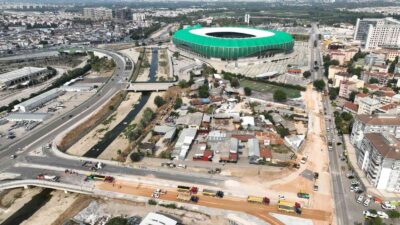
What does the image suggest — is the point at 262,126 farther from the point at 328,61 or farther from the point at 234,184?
the point at 328,61

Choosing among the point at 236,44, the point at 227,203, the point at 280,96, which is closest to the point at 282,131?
the point at 280,96

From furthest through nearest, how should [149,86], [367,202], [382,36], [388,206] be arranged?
1. [382,36]
2. [149,86]
3. [367,202]
4. [388,206]

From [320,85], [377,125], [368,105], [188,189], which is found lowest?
[188,189]

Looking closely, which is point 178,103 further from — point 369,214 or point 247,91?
point 369,214

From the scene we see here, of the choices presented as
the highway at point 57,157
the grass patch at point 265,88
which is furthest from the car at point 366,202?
the grass patch at point 265,88

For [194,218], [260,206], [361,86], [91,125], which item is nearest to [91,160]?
[91,125]

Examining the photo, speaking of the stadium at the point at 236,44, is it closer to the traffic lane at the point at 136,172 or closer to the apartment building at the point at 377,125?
the apartment building at the point at 377,125
